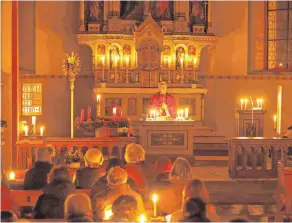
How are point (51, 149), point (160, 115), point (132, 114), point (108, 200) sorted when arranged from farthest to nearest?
point (132, 114) → point (160, 115) → point (51, 149) → point (108, 200)

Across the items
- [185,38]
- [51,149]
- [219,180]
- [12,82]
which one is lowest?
[219,180]

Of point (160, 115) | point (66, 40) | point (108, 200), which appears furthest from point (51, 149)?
point (66, 40)

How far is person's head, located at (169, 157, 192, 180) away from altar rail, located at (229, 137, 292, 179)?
5.98 metres

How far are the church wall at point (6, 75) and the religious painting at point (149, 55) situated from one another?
20.3 feet

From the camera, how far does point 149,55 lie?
20.0 meters

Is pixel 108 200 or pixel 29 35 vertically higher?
pixel 29 35

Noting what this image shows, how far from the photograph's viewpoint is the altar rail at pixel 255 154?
46.7 ft

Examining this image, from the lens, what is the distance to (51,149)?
10234mm

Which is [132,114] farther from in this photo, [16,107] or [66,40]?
[16,107]

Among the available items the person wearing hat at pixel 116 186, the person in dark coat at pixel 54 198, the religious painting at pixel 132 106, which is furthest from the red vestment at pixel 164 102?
the person in dark coat at pixel 54 198

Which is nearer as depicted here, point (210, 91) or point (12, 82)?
point (12, 82)

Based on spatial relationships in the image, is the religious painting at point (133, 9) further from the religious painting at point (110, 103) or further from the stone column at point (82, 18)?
the religious painting at point (110, 103)

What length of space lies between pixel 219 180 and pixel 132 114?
628 centimetres

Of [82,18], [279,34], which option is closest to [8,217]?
[82,18]
